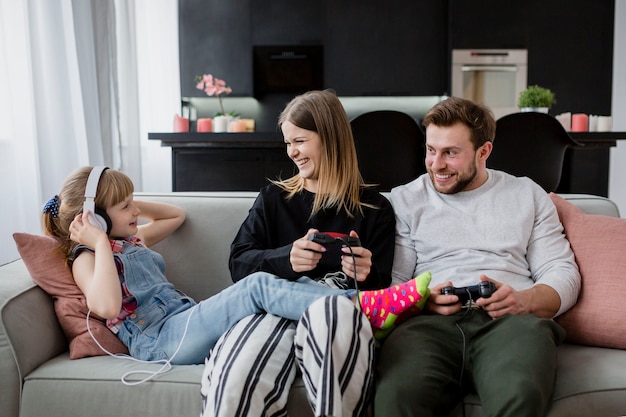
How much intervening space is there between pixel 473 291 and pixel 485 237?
277mm

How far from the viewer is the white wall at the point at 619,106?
5.72 m

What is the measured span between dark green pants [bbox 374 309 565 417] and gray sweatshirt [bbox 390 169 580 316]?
0.21 m

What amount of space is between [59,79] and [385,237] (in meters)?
2.19

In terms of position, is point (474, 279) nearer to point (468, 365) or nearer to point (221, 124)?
point (468, 365)

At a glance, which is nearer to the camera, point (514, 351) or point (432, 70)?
point (514, 351)

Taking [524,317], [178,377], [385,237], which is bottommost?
[178,377]

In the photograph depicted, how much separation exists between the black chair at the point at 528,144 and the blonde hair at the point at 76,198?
192 centimetres

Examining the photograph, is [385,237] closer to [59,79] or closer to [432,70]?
[59,79]

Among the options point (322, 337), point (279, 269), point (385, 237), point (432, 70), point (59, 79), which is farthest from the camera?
point (432, 70)

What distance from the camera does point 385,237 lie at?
1826 mm

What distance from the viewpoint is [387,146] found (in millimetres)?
3104

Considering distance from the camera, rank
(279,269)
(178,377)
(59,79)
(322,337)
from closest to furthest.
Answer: (322,337) < (178,377) < (279,269) < (59,79)

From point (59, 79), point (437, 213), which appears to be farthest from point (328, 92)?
point (59, 79)

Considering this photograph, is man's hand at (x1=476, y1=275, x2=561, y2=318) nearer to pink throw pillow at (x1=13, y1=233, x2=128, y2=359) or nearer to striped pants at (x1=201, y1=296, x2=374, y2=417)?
striped pants at (x1=201, y1=296, x2=374, y2=417)
